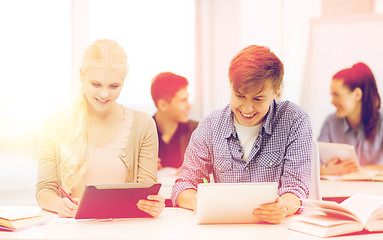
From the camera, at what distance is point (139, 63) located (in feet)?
14.1

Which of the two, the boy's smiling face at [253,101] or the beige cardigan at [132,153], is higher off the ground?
the boy's smiling face at [253,101]

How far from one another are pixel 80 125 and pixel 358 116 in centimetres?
252

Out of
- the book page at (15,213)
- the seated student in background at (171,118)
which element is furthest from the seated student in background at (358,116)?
the book page at (15,213)

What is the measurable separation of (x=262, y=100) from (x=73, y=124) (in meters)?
0.86

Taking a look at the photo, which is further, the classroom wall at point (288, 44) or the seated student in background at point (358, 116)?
the classroom wall at point (288, 44)

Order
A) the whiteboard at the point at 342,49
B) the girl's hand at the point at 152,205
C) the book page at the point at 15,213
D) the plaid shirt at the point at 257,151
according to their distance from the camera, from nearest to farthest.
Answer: the book page at the point at 15,213 < the girl's hand at the point at 152,205 < the plaid shirt at the point at 257,151 < the whiteboard at the point at 342,49

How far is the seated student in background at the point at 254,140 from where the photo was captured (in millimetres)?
1758

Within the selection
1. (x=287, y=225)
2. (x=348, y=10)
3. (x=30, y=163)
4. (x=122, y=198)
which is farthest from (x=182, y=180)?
(x=348, y=10)

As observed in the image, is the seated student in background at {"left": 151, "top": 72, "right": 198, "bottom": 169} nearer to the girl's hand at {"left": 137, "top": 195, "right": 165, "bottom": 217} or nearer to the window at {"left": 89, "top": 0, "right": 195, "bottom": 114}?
the window at {"left": 89, "top": 0, "right": 195, "bottom": 114}

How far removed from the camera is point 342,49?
434cm

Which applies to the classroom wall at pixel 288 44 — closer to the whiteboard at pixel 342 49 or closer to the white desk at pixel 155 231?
the whiteboard at pixel 342 49

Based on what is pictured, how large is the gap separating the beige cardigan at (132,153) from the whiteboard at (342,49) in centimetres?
257

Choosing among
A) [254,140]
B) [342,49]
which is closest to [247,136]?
[254,140]

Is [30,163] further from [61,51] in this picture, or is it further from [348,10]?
[348,10]
